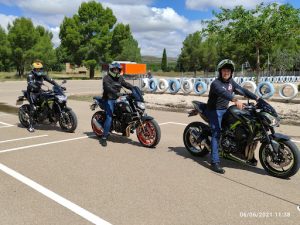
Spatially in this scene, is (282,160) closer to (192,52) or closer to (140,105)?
(140,105)

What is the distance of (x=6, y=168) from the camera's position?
5.77 meters

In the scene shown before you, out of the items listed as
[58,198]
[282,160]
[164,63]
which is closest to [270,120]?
[282,160]

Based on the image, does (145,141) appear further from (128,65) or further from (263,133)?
(128,65)

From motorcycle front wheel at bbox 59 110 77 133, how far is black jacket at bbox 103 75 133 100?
57.1 inches

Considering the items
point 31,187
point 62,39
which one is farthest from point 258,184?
point 62,39

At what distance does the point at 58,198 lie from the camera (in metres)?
4.47

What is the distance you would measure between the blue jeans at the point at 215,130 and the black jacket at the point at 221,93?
0.10 metres

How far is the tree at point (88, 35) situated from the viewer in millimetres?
51438

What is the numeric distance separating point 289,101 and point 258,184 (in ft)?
32.6

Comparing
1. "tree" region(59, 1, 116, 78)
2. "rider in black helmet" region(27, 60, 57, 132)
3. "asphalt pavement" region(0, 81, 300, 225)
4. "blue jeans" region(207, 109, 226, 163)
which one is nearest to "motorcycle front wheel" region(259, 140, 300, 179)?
"asphalt pavement" region(0, 81, 300, 225)

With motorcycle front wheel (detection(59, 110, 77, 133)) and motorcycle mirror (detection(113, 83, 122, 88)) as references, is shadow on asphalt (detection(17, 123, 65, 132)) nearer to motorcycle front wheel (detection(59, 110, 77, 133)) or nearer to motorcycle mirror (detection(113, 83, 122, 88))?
motorcycle front wheel (detection(59, 110, 77, 133))

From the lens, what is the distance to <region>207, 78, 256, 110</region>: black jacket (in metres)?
5.44

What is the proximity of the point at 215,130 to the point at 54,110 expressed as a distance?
15.5 ft

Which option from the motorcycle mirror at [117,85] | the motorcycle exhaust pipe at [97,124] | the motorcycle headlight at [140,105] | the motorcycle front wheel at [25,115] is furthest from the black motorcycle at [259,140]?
the motorcycle front wheel at [25,115]
